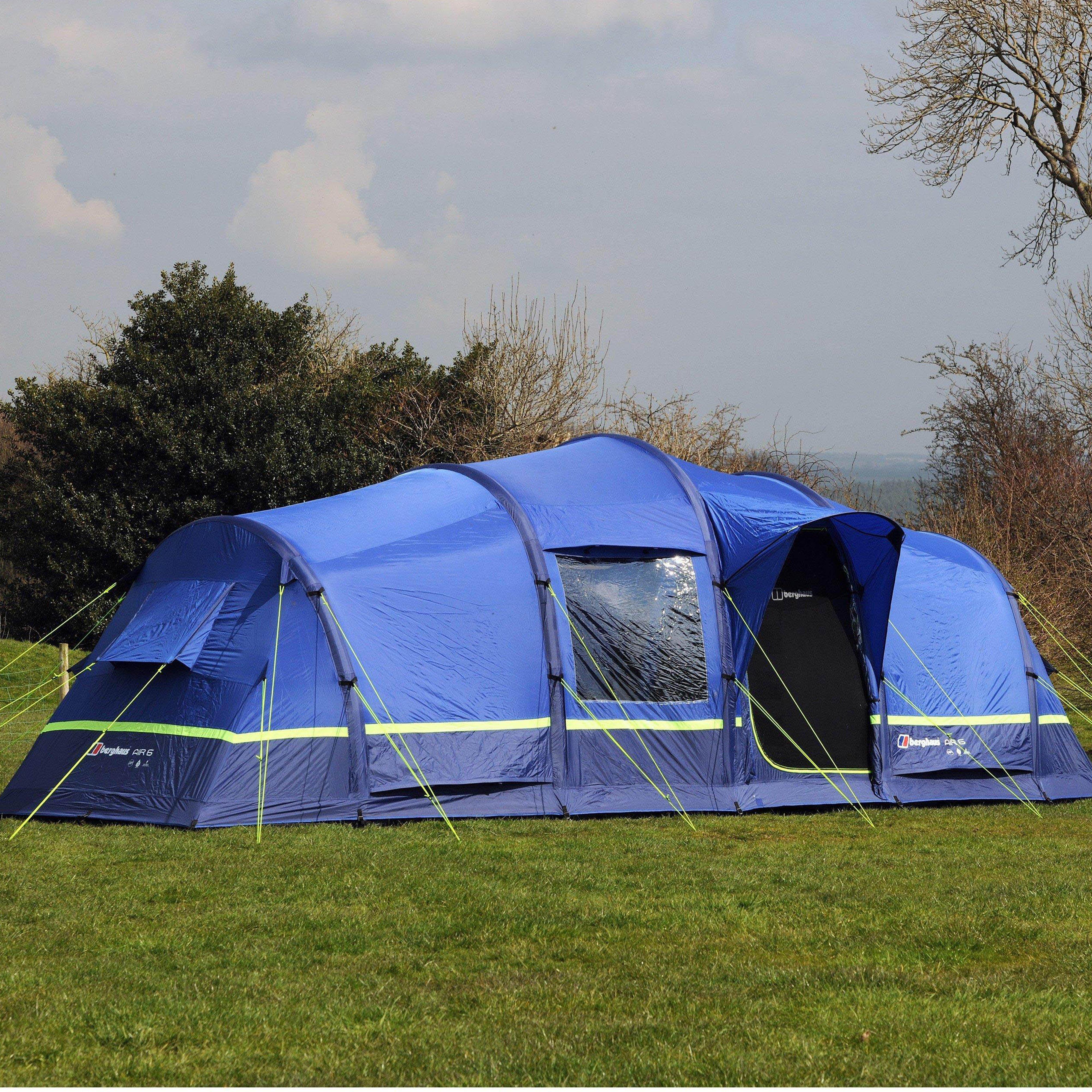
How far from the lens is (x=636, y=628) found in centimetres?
945

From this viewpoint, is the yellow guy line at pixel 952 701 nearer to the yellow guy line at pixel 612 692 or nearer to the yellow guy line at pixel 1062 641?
the yellow guy line at pixel 1062 641

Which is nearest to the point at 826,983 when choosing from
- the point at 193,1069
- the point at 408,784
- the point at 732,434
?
the point at 193,1069

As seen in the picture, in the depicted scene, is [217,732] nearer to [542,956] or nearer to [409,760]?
[409,760]

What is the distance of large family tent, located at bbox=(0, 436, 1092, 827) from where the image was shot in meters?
8.58

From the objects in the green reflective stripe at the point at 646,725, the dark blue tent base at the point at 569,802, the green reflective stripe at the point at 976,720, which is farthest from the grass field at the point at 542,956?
the green reflective stripe at the point at 976,720

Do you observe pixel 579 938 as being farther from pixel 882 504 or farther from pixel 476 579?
pixel 882 504

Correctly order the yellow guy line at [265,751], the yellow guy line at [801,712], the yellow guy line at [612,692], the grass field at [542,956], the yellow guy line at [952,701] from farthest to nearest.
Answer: the yellow guy line at [952,701], the yellow guy line at [801,712], the yellow guy line at [612,692], the yellow guy line at [265,751], the grass field at [542,956]

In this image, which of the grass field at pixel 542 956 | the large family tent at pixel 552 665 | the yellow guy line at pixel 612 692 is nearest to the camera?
the grass field at pixel 542 956

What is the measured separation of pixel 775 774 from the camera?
967cm

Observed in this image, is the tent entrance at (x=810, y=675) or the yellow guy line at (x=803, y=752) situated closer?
the yellow guy line at (x=803, y=752)

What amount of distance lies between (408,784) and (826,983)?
4.19 metres

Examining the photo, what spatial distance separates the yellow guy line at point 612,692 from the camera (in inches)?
365

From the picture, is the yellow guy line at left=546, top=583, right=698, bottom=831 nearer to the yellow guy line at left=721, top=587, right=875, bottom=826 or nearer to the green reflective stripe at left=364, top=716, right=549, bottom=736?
the green reflective stripe at left=364, top=716, right=549, bottom=736

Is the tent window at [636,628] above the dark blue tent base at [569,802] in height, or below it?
above
